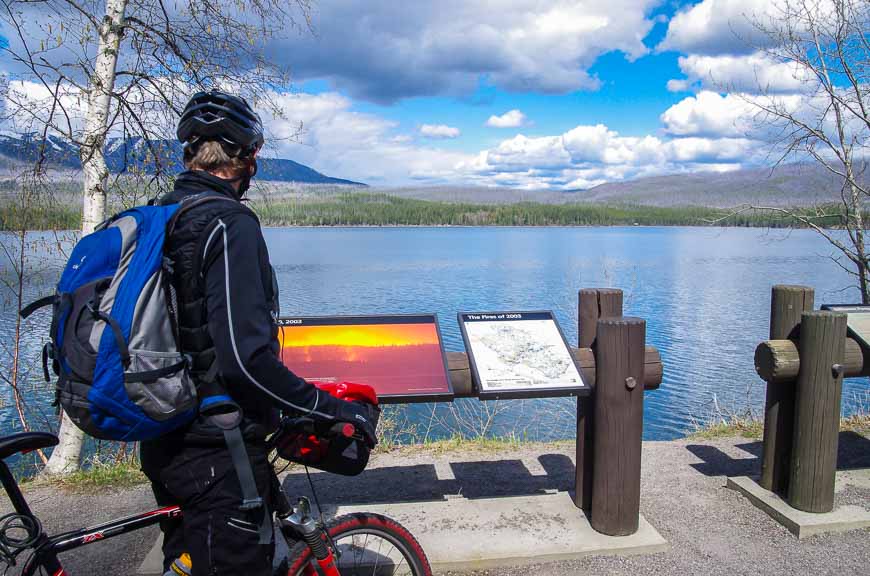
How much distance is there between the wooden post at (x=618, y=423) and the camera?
13.1 ft

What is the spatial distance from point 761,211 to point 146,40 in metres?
7.48

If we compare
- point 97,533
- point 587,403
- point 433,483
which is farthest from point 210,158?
point 433,483

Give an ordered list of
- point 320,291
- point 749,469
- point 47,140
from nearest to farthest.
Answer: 1. point 749,469
2. point 47,140
3. point 320,291

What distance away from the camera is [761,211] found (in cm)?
862

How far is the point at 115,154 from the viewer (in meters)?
6.72

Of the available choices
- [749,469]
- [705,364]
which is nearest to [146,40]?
[749,469]

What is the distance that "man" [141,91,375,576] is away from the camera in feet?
6.72

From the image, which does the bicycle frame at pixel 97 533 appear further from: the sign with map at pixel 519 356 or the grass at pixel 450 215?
the grass at pixel 450 215

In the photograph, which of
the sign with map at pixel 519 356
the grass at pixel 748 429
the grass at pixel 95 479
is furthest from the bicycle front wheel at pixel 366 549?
the grass at pixel 748 429

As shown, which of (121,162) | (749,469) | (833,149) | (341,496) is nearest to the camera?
(341,496)

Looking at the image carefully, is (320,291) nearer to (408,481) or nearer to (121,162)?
(121,162)

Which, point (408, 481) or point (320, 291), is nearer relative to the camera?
point (408, 481)

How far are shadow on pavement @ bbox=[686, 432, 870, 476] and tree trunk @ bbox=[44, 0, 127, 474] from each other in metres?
5.47

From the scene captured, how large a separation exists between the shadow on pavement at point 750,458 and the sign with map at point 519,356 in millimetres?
2128
